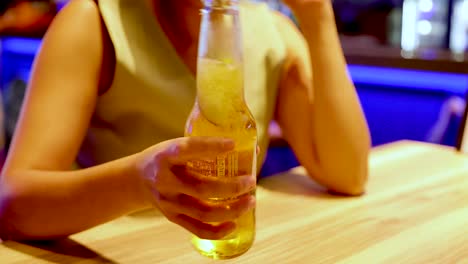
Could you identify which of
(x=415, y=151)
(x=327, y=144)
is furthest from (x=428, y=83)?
(x=327, y=144)

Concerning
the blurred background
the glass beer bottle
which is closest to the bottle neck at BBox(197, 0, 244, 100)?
the glass beer bottle

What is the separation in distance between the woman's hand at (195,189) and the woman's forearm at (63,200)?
0.28ft

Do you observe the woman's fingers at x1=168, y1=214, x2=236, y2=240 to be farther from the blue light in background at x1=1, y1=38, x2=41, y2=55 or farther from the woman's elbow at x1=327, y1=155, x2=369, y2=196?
the blue light in background at x1=1, y1=38, x2=41, y2=55

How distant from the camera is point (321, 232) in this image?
732 millimetres

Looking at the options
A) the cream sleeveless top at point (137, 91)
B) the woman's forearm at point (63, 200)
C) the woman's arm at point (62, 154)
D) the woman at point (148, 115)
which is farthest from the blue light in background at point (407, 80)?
the woman's forearm at point (63, 200)

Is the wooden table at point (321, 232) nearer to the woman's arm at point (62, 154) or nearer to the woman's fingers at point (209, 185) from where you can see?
the woman's arm at point (62, 154)

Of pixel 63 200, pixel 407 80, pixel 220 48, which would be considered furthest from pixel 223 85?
pixel 407 80

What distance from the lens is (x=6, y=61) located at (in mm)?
3404

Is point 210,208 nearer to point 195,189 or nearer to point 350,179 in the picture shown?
point 195,189

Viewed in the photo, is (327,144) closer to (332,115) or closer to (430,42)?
(332,115)

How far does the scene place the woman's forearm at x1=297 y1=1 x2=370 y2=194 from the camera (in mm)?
951

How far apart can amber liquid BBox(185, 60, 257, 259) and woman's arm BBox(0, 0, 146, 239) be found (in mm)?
92

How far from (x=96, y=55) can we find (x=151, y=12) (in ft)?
0.40

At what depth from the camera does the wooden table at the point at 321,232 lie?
647mm
